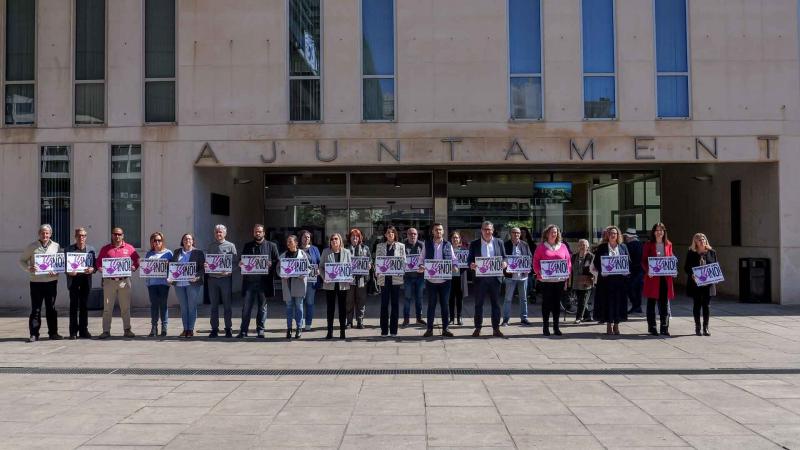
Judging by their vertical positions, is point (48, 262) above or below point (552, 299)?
above

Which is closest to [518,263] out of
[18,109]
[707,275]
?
[707,275]

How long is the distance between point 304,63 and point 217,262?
6.38 metres

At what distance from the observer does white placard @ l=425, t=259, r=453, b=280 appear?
11.3m

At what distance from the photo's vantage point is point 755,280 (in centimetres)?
1557

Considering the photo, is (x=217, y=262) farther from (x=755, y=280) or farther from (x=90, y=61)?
(x=755, y=280)

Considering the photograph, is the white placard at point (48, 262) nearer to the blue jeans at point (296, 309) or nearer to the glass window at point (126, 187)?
the blue jeans at point (296, 309)

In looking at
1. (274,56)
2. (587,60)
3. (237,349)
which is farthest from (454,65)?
(237,349)

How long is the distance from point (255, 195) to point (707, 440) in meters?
16.1

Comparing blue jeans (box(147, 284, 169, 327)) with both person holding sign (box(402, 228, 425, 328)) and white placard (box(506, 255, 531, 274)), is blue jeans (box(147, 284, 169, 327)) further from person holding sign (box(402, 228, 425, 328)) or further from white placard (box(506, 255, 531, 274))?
white placard (box(506, 255, 531, 274))

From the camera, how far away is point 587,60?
15.7m

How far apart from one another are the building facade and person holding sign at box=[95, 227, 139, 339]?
12.5 feet

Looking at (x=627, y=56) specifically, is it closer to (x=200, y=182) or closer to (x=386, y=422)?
(x=200, y=182)

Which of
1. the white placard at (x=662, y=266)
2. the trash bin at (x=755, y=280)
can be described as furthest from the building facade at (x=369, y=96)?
the white placard at (x=662, y=266)

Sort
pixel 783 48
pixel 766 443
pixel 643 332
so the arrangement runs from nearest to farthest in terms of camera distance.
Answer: pixel 766 443 < pixel 643 332 < pixel 783 48
